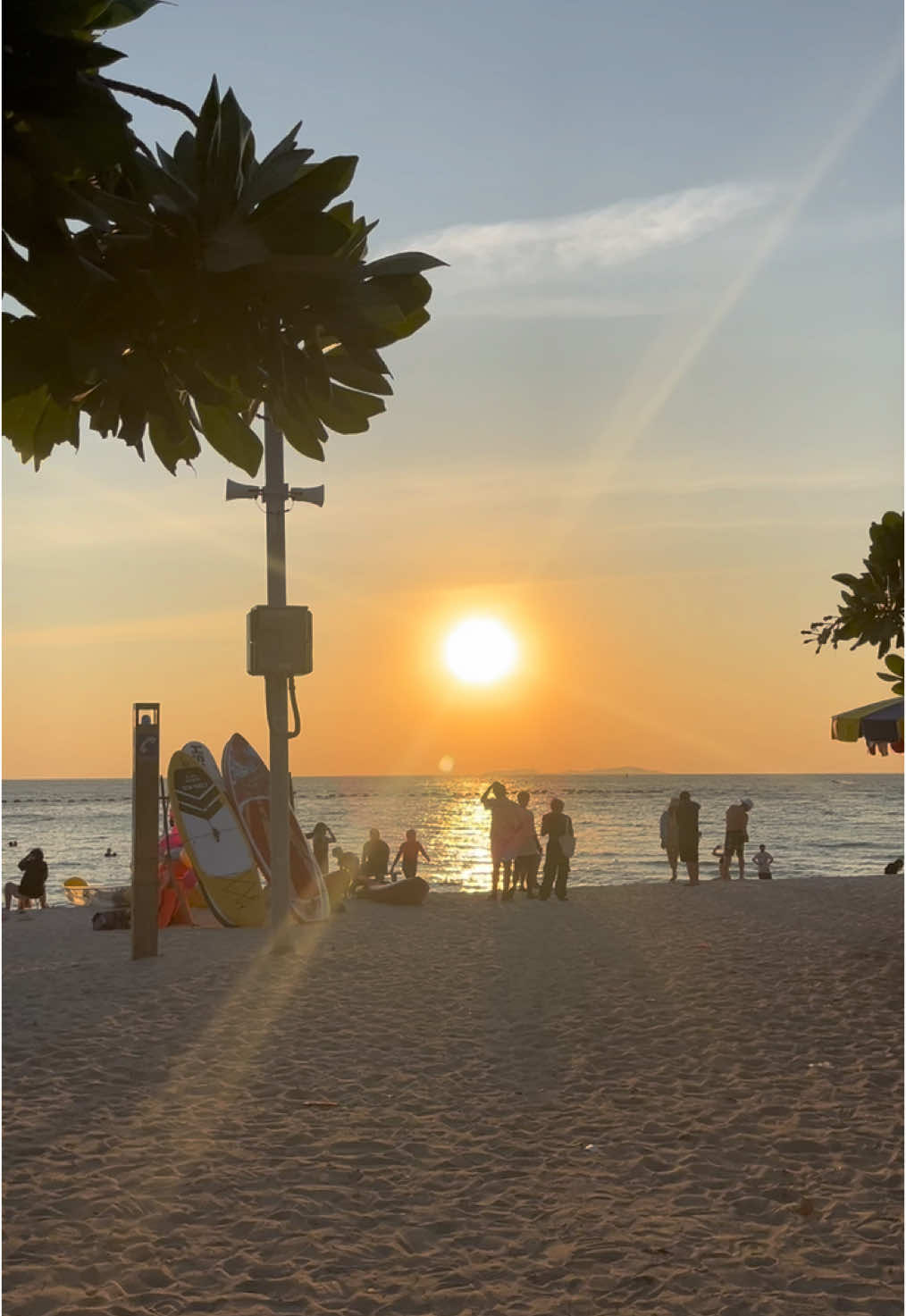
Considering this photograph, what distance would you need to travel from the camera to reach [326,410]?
2539 mm

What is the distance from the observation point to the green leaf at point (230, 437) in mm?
2631

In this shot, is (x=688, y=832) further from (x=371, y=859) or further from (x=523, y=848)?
(x=371, y=859)

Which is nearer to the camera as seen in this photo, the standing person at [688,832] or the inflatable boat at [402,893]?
the inflatable boat at [402,893]

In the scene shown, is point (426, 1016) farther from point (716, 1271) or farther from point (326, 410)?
point (326, 410)

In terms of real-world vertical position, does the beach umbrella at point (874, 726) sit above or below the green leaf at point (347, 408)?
below

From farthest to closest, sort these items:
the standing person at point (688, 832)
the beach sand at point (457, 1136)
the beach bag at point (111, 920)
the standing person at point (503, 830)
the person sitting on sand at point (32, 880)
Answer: the standing person at point (688, 832)
the person sitting on sand at point (32, 880)
the standing person at point (503, 830)
the beach bag at point (111, 920)
the beach sand at point (457, 1136)

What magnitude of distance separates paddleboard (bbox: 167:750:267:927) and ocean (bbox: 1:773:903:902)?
62.8 ft

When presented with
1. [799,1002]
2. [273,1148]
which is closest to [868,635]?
[799,1002]

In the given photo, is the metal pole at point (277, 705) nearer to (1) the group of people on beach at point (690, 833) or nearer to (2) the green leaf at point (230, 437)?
(1) the group of people on beach at point (690, 833)

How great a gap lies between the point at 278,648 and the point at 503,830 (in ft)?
27.2

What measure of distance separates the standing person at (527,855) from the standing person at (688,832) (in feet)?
11.1

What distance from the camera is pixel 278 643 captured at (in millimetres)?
14180

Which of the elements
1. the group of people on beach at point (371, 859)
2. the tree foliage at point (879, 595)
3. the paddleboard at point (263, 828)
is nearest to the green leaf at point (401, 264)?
the tree foliage at point (879, 595)

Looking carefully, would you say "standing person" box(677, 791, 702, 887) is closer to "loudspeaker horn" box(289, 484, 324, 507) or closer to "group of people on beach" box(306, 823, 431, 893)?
"group of people on beach" box(306, 823, 431, 893)
